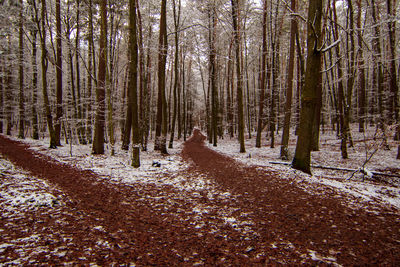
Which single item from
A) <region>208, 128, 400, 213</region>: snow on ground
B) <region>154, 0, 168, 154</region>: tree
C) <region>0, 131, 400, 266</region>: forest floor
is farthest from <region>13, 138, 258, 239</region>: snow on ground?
<region>154, 0, 168, 154</region>: tree

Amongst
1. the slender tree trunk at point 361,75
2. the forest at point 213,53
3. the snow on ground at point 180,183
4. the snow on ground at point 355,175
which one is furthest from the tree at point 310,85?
the snow on ground at point 180,183

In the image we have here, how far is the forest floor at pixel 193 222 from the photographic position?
104 inches

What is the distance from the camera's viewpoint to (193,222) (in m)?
3.80

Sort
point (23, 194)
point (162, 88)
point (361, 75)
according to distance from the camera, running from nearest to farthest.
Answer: point (23, 194)
point (162, 88)
point (361, 75)

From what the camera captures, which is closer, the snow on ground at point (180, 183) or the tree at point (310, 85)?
the snow on ground at point (180, 183)

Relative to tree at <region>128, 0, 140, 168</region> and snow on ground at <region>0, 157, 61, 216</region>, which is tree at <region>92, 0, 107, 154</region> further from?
snow on ground at <region>0, 157, 61, 216</region>

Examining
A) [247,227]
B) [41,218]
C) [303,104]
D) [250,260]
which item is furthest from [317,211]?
[41,218]

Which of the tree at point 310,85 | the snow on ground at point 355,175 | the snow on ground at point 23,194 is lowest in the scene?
the snow on ground at point 355,175

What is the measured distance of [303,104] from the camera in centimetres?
711

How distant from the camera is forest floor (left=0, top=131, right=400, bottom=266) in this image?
265 cm

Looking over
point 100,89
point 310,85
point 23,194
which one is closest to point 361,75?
point 310,85

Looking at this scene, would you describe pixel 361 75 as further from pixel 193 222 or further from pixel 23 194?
pixel 23 194

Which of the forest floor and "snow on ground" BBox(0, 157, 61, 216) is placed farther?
"snow on ground" BBox(0, 157, 61, 216)

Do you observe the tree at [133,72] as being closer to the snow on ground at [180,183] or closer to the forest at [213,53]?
the forest at [213,53]
